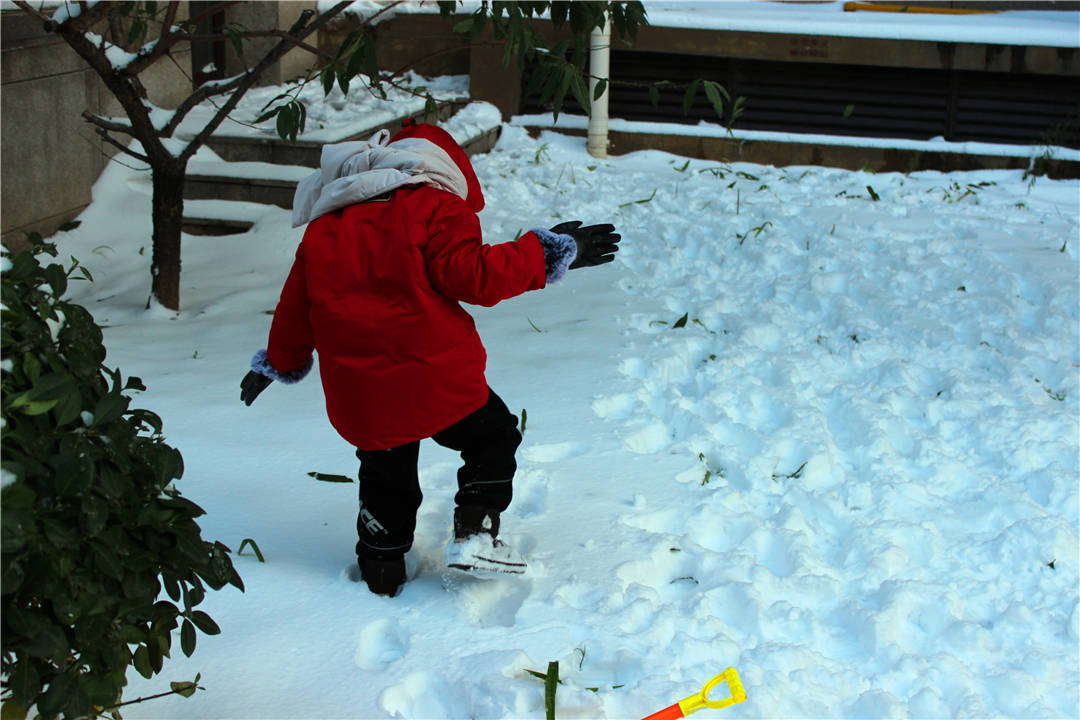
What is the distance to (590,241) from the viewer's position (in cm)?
227

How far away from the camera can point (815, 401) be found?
Result: 347cm

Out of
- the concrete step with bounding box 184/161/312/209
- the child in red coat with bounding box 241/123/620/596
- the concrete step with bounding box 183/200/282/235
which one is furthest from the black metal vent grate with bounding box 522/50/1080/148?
the child in red coat with bounding box 241/123/620/596

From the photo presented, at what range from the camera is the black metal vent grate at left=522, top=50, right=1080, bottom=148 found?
690cm

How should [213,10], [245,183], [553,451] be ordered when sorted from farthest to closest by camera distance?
1. [245,183]
2. [213,10]
3. [553,451]

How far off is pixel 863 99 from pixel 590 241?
5.45 m

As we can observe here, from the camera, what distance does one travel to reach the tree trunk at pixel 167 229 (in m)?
4.05

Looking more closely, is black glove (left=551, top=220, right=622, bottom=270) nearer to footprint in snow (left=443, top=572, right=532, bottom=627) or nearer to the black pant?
the black pant

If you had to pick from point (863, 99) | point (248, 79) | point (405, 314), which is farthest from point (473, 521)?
point (863, 99)

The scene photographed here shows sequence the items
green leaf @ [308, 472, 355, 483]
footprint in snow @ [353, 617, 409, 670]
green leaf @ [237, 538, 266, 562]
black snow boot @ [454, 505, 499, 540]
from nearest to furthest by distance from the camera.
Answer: footprint in snow @ [353, 617, 409, 670]
black snow boot @ [454, 505, 499, 540]
green leaf @ [237, 538, 266, 562]
green leaf @ [308, 472, 355, 483]

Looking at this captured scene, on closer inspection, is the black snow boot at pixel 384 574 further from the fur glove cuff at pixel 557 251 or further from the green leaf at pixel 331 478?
the fur glove cuff at pixel 557 251

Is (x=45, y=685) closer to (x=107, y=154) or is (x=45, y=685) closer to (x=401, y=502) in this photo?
(x=401, y=502)

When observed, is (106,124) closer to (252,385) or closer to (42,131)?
(42,131)

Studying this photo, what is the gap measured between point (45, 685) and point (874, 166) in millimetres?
6321

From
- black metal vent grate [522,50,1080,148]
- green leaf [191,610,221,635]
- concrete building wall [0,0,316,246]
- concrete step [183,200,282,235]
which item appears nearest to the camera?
green leaf [191,610,221,635]
